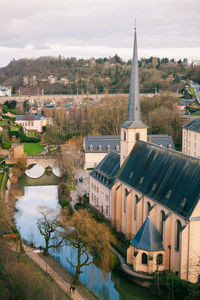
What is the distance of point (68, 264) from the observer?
29.7 metres

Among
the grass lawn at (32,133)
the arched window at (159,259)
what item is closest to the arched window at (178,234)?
the arched window at (159,259)

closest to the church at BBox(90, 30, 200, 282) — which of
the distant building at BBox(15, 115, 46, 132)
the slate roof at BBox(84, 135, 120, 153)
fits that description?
the slate roof at BBox(84, 135, 120, 153)

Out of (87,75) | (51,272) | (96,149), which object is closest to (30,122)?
(96,149)

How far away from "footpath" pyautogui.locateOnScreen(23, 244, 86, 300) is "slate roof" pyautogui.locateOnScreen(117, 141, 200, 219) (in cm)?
784

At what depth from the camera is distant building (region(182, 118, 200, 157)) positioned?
54.1 m

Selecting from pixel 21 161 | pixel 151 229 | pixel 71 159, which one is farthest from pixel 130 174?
pixel 21 161

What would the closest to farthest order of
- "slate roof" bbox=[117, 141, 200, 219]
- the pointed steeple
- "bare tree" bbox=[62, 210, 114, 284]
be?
"slate roof" bbox=[117, 141, 200, 219]
"bare tree" bbox=[62, 210, 114, 284]
the pointed steeple

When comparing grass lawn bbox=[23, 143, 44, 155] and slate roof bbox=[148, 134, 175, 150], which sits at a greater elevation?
slate roof bbox=[148, 134, 175, 150]

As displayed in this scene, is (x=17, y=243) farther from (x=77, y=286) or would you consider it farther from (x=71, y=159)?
(x=71, y=159)

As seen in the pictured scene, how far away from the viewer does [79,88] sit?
131 metres

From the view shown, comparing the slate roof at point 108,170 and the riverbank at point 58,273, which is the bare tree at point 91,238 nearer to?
the riverbank at point 58,273

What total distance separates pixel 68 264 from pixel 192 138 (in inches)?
1224

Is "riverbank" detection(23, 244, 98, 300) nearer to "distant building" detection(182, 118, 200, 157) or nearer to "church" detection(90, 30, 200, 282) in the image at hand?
"church" detection(90, 30, 200, 282)

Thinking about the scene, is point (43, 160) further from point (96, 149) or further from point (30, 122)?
point (30, 122)
